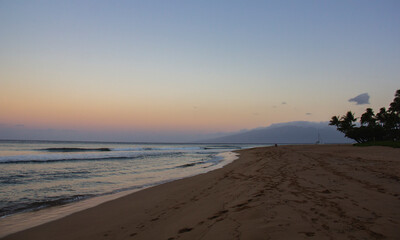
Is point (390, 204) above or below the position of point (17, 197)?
above

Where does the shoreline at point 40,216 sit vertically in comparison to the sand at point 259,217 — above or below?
below

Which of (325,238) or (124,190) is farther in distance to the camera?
(124,190)

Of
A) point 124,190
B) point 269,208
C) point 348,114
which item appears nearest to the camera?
point 269,208

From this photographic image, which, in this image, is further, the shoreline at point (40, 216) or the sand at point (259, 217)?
the shoreline at point (40, 216)

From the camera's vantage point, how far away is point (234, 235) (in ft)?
11.8

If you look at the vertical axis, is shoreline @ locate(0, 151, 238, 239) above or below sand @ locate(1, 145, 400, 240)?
below

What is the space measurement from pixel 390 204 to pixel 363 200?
0.47 m

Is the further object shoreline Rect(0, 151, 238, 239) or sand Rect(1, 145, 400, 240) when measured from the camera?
shoreline Rect(0, 151, 238, 239)

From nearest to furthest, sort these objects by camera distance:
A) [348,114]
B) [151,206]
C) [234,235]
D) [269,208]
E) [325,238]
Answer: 1. [325,238]
2. [234,235]
3. [269,208]
4. [151,206]
5. [348,114]

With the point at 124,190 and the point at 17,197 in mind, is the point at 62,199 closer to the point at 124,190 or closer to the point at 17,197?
the point at 17,197

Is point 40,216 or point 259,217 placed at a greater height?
point 259,217

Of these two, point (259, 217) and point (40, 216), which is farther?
point (40, 216)

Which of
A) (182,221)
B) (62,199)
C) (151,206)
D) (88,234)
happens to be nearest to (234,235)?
(182,221)

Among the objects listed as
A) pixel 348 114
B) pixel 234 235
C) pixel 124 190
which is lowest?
pixel 124 190
